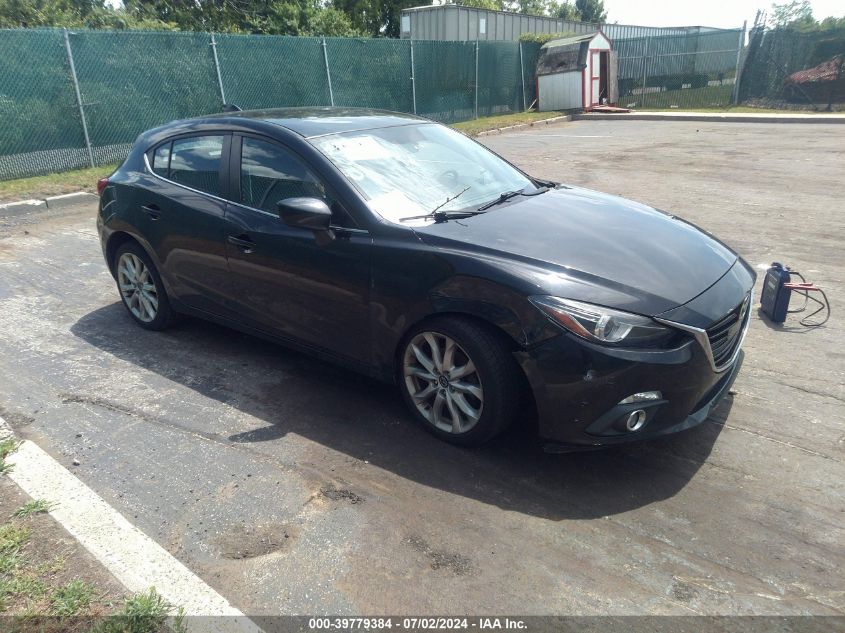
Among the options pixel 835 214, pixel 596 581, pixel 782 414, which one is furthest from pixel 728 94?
pixel 596 581

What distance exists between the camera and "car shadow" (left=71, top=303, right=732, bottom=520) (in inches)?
126

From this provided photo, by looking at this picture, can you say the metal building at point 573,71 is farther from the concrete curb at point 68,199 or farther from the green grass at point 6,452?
the green grass at point 6,452

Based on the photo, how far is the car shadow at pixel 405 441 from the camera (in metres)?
3.20

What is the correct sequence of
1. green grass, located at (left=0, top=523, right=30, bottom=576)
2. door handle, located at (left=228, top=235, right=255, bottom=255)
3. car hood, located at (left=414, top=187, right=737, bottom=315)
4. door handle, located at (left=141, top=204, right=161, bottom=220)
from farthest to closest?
door handle, located at (left=141, top=204, right=161, bottom=220) < door handle, located at (left=228, top=235, right=255, bottom=255) < car hood, located at (left=414, top=187, right=737, bottom=315) < green grass, located at (left=0, top=523, right=30, bottom=576)

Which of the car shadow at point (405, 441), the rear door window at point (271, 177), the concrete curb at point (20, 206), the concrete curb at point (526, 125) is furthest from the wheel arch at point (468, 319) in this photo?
the concrete curb at point (526, 125)

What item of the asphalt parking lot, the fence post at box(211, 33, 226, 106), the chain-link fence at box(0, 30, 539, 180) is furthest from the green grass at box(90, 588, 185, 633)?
the fence post at box(211, 33, 226, 106)

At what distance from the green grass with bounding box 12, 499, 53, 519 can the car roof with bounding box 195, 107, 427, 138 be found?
8.12 ft

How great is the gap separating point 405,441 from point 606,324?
1302mm

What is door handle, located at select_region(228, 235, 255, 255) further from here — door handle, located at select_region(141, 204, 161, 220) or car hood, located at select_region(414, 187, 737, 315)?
car hood, located at select_region(414, 187, 737, 315)

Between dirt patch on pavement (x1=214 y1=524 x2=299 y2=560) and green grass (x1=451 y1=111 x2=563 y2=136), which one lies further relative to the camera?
green grass (x1=451 y1=111 x2=563 y2=136)

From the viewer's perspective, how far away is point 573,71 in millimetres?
23766

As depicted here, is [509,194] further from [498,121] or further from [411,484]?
[498,121]

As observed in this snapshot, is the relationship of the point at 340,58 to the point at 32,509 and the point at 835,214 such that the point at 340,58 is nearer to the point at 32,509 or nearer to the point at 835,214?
the point at 835,214

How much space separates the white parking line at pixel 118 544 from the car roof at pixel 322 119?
93.8 inches
